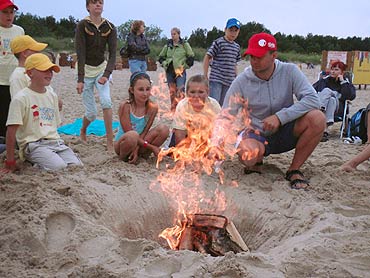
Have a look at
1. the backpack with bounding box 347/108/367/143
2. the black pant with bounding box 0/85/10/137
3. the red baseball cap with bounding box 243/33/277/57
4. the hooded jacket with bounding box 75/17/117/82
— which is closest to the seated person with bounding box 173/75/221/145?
the red baseball cap with bounding box 243/33/277/57

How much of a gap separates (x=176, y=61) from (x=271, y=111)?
4170mm

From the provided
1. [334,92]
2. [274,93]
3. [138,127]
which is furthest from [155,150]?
[334,92]

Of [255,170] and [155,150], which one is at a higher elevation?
[155,150]

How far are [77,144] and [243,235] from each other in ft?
9.24

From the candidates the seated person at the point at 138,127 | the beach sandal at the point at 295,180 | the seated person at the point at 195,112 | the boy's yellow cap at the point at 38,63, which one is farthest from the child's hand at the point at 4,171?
the beach sandal at the point at 295,180

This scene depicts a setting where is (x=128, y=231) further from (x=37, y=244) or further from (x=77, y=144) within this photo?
(x=77, y=144)

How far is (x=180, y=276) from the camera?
264cm

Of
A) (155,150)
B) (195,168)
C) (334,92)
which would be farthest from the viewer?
(334,92)

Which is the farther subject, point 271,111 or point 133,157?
point 133,157

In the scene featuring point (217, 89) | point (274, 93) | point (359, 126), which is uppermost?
point (274, 93)

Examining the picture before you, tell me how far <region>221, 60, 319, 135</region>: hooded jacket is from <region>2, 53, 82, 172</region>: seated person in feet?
5.68

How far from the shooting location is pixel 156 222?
400cm

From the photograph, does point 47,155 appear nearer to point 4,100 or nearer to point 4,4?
point 4,100

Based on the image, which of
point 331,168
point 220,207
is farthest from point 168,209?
point 331,168
